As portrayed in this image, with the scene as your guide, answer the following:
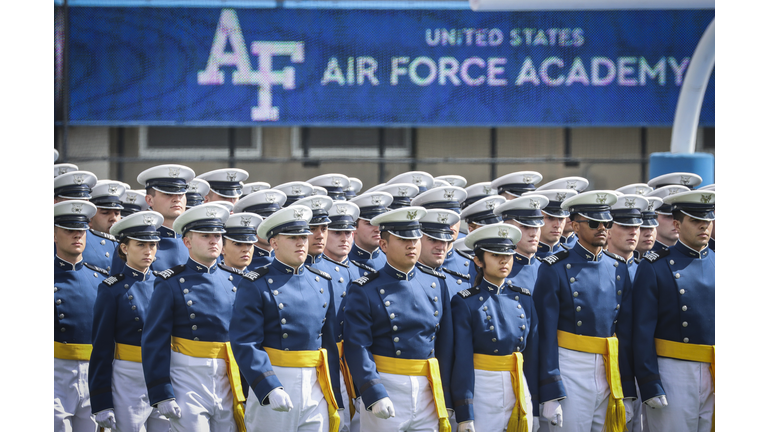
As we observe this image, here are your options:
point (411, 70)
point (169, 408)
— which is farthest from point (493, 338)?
point (411, 70)

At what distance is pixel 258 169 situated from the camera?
485 inches

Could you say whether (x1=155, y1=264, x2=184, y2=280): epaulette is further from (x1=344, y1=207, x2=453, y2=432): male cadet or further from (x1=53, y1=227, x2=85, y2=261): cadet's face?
(x1=344, y1=207, x2=453, y2=432): male cadet

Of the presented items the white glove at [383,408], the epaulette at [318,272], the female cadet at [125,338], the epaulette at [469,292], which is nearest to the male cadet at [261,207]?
the female cadet at [125,338]

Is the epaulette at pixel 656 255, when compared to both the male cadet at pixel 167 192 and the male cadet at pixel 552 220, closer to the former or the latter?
A: the male cadet at pixel 552 220

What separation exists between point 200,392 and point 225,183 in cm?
237

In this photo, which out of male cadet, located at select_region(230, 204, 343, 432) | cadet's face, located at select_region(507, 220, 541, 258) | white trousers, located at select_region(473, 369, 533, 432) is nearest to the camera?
male cadet, located at select_region(230, 204, 343, 432)

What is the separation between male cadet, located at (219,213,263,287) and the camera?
5.15 metres

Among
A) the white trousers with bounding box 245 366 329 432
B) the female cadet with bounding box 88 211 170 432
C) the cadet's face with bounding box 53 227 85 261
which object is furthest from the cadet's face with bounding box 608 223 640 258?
the cadet's face with bounding box 53 227 85 261

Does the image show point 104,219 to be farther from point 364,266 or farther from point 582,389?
point 582,389

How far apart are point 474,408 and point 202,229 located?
1889mm

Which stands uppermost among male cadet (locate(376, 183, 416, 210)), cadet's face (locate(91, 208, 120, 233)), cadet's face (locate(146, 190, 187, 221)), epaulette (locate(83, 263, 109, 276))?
male cadet (locate(376, 183, 416, 210))

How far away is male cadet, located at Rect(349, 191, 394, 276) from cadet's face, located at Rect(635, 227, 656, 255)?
176 centimetres

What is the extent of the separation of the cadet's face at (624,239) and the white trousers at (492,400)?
4.03ft
